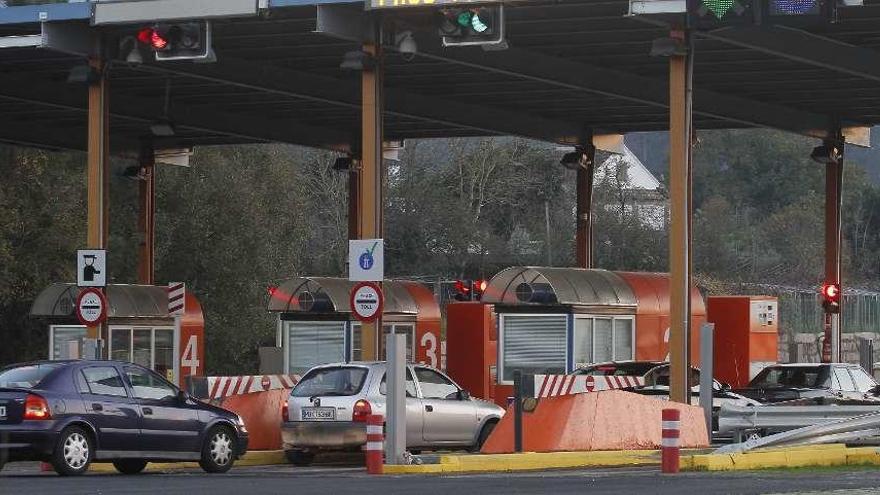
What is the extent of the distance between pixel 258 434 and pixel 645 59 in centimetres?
1261

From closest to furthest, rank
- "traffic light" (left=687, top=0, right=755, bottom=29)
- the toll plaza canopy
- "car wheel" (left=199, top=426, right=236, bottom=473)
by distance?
"car wheel" (left=199, top=426, right=236, bottom=473) → "traffic light" (left=687, top=0, right=755, bottom=29) → the toll plaza canopy

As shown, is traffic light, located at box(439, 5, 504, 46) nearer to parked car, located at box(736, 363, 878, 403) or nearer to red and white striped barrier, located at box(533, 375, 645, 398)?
red and white striped barrier, located at box(533, 375, 645, 398)

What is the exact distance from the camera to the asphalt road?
18.8 meters

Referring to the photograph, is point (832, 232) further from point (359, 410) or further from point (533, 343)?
point (359, 410)

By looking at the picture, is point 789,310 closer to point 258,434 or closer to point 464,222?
point 464,222

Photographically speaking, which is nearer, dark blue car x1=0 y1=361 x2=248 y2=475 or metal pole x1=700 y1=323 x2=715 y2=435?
dark blue car x1=0 y1=361 x2=248 y2=475

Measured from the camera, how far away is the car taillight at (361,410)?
83.9 feet

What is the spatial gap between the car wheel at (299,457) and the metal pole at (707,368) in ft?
17.3

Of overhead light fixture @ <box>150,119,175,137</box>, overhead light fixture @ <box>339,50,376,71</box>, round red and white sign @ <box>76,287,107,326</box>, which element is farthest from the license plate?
overhead light fixture @ <box>150,119,175,137</box>

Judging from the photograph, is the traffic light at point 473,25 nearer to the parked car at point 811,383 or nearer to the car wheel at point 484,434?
the car wheel at point 484,434

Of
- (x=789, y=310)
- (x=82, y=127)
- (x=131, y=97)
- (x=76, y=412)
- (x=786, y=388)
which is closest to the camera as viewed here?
(x=76, y=412)

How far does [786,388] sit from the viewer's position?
33562mm

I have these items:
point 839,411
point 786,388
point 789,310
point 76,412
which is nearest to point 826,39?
point 786,388

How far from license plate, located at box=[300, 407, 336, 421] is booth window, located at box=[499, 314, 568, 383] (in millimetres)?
10176
